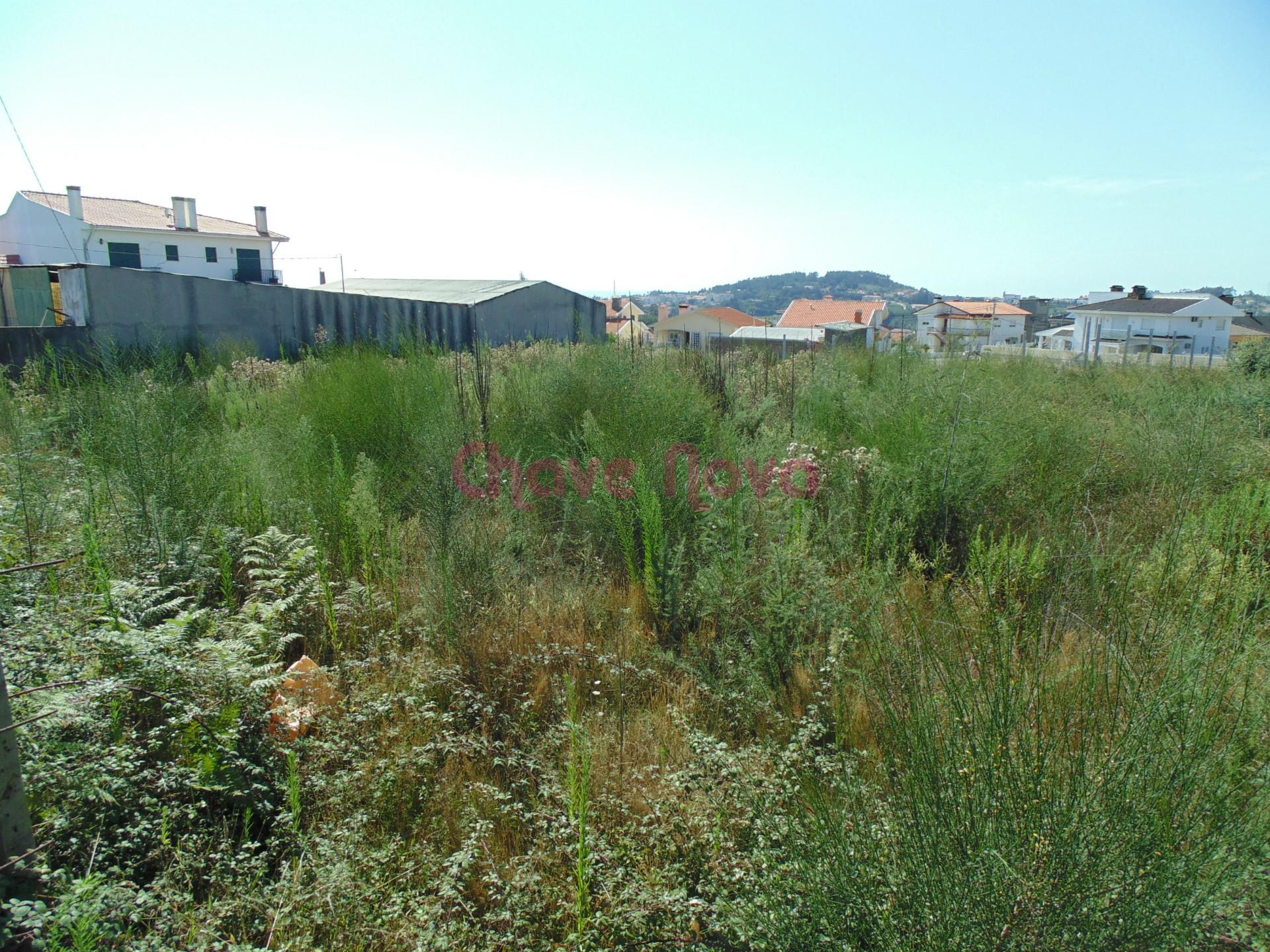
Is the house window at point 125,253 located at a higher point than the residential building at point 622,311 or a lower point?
higher

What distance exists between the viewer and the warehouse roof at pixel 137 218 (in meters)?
34.1

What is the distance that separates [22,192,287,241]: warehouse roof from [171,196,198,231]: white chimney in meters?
0.26

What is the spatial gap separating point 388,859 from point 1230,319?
66.7 m

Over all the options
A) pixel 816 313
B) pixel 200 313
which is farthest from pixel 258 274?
pixel 816 313

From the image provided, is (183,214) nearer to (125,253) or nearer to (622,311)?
(125,253)

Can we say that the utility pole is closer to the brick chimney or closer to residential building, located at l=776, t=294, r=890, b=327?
the brick chimney

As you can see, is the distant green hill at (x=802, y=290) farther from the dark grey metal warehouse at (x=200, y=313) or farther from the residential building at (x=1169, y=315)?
the dark grey metal warehouse at (x=200, y=313)

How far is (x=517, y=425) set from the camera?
6.19 metres

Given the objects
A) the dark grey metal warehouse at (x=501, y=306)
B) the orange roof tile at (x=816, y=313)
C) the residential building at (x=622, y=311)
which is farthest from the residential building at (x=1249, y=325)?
the dark grey metal warehouse at (x=501, y=306)

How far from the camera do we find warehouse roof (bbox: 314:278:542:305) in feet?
64.9

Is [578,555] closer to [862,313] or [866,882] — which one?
[866,882]

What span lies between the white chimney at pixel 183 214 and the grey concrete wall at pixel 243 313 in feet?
88.2

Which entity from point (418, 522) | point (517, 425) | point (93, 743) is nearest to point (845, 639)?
point (93, 743)

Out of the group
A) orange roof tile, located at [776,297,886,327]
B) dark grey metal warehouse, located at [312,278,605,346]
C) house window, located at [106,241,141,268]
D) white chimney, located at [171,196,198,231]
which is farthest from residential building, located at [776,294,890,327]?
house window, located at [106,241,141,268]
